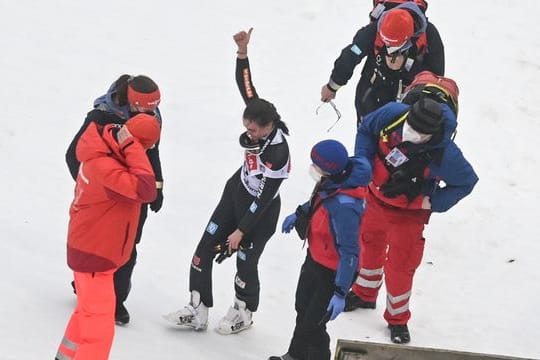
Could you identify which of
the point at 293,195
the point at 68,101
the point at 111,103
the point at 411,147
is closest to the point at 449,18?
the point at 293,195

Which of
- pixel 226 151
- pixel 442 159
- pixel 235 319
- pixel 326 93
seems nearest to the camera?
pixel 442 159

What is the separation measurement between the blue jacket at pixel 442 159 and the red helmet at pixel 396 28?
0.70 meters

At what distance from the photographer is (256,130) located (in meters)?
6.11

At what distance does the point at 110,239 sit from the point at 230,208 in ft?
4.57

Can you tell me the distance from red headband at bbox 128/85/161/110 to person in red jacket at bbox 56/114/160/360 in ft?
1.50

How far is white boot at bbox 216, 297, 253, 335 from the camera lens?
22.4ft

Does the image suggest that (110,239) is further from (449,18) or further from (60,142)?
(449,18)

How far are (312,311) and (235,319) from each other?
960 mm

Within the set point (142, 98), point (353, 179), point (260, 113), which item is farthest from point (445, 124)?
point (142, 98)

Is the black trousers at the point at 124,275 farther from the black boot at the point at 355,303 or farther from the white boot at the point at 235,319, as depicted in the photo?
the black boot at the point at 355,303

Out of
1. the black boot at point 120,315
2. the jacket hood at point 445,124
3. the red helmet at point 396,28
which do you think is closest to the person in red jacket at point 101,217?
the black boot at point 120,315

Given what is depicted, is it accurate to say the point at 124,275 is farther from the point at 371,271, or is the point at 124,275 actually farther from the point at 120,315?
the point at 371,271

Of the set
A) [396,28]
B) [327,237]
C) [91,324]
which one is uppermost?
[396,28]

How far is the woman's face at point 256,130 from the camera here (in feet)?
20.0
